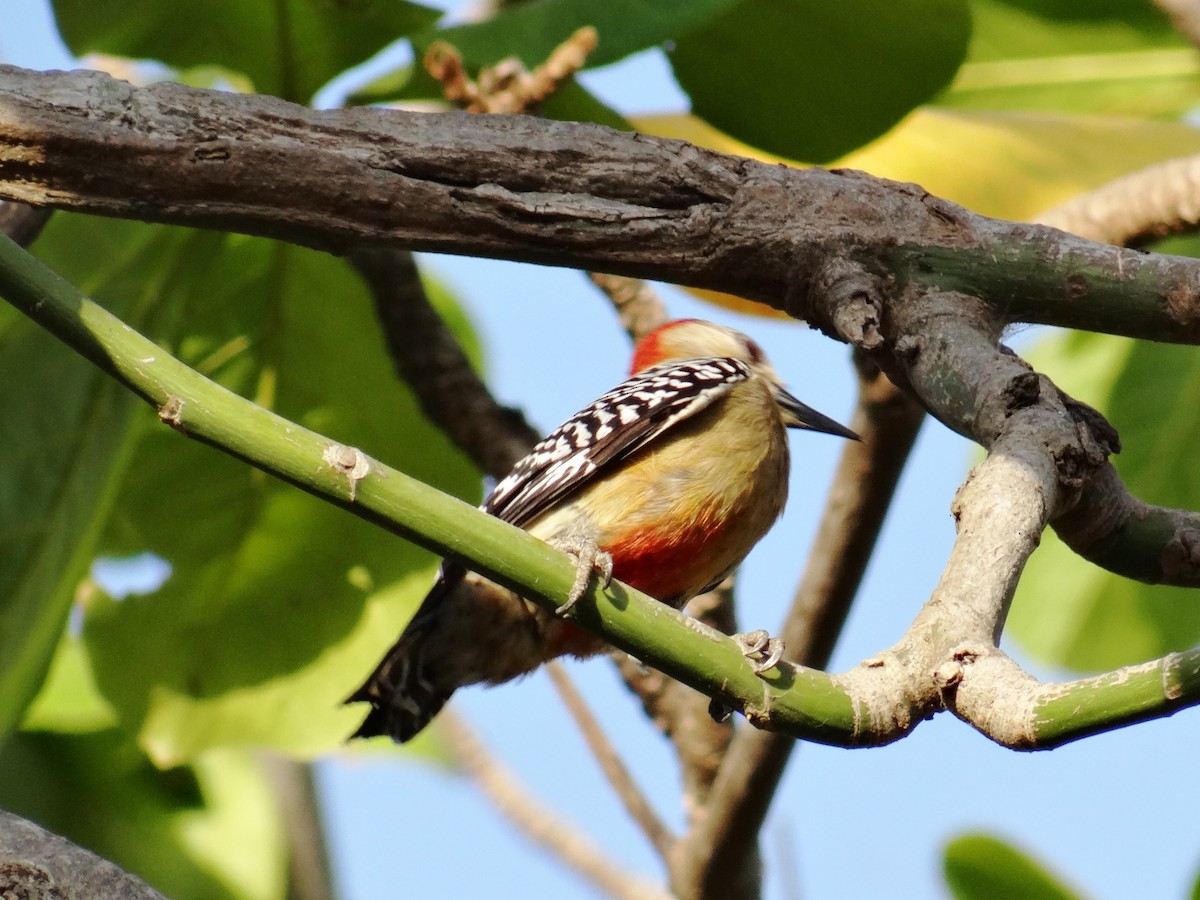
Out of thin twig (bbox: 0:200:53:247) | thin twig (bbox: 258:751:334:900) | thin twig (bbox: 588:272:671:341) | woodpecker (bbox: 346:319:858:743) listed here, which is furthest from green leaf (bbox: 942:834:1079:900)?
thin twig (bbox: 0:200:53:247)

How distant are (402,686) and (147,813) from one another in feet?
3.17

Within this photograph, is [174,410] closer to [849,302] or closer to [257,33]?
[849,302]

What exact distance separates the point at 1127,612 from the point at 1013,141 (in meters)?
1.43

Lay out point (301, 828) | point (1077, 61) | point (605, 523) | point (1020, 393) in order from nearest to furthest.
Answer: point (1020, 393), point (605, 523), point (1077, 61), point (301, 828)

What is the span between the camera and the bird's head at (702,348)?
4469mm

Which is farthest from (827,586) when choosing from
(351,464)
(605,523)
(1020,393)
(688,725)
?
(351,464)

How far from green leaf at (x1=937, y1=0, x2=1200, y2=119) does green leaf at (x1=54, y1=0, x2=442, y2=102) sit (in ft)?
5.97

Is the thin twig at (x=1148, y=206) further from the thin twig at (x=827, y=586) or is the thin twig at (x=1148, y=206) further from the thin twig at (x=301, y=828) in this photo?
the thin twig at (x=301, y=828)

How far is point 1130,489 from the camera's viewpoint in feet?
12.7

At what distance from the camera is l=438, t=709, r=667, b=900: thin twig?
4109 mm

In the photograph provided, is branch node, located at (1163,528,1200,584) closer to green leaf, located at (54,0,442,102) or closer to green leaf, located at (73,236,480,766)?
green leaf, located at (54,0,442,102)

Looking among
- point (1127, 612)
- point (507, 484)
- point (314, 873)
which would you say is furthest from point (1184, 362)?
point (314, 873)

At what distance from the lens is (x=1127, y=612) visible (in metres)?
4.13

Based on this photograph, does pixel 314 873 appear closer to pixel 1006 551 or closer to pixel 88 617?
pixel 88 617
